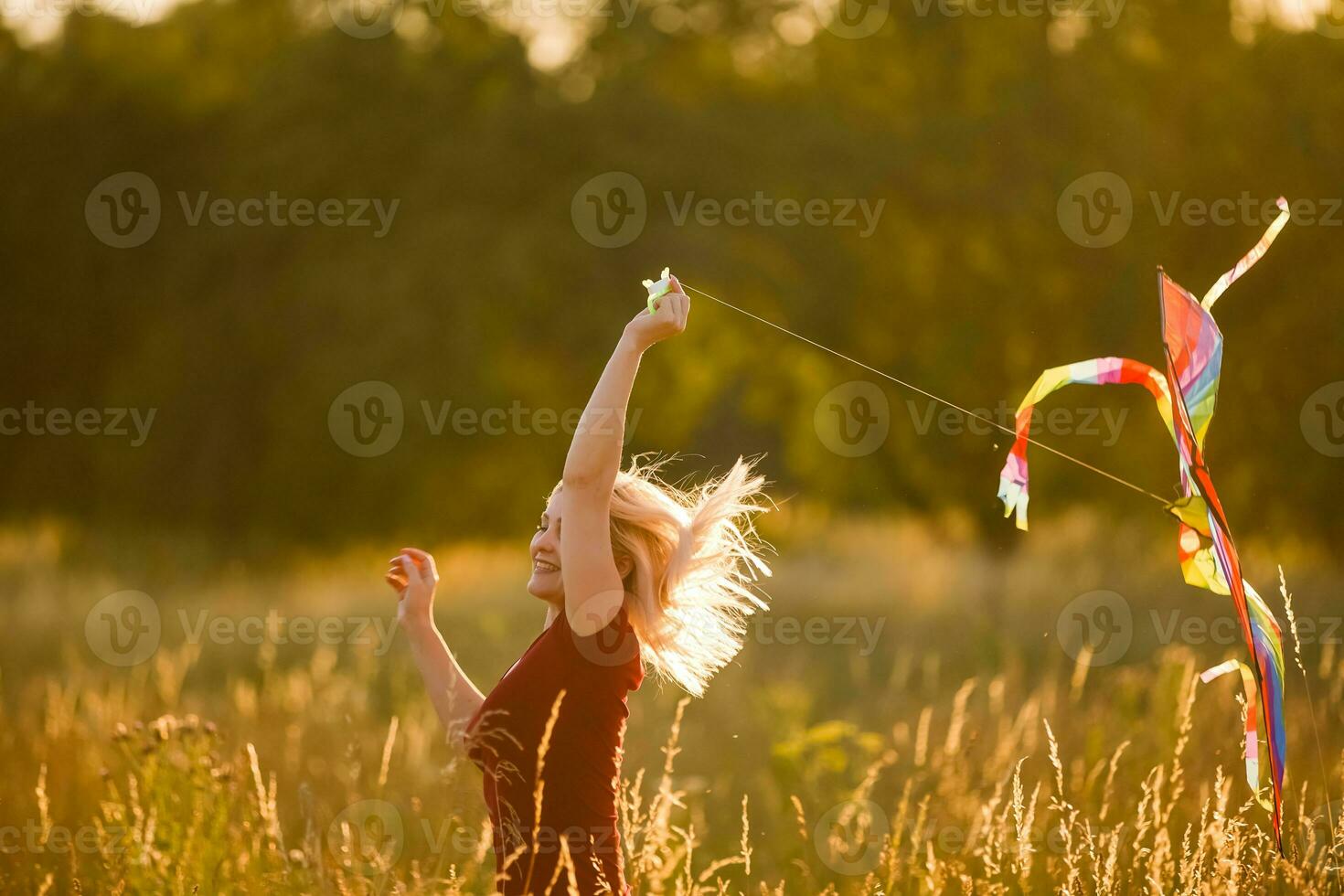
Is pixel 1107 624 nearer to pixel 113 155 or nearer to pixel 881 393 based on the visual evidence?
pixel 881 393

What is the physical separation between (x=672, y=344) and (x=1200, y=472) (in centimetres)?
1055

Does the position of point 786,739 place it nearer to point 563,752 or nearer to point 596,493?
point 563,752

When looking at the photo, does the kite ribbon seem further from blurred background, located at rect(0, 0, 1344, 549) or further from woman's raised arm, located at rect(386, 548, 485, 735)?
blurred background, located at rect(0, 0, 1344, 549)

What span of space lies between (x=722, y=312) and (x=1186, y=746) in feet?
26.9

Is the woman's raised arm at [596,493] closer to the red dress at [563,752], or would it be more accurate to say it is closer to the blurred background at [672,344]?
the red dress at [563,752]

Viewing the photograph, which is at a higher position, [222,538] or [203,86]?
[203,86]

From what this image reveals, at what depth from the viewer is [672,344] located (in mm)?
12875

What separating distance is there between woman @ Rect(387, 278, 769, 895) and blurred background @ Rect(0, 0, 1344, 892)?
184 cm

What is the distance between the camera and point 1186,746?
513 cm

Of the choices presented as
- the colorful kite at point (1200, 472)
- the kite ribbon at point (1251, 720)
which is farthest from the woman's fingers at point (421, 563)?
the kite ribbon at point (1251, 720)

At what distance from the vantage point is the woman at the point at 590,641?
259 centimetres

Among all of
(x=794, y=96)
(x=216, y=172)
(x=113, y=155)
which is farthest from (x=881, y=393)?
(x=113, y=155)

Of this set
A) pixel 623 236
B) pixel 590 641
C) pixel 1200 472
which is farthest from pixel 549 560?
pixel 623 236

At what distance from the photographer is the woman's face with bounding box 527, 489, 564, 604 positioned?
2.74 metres
